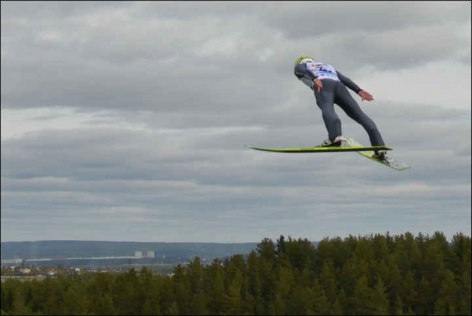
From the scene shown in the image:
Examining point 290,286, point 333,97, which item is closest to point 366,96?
point 333,97

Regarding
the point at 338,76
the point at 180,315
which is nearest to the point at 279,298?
the point at 180,315

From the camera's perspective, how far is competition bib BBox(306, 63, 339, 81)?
78.2 feet

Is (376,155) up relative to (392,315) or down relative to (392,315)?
up

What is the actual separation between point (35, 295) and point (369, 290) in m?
7.91

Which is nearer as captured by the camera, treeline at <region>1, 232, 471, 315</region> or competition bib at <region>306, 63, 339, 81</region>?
treeline at <region>1, 232, 471, 315</region>

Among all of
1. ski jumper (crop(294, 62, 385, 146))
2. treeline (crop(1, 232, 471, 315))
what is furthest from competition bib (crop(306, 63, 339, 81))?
treeline (crop(1, 232, 471, 315))

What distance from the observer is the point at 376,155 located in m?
24.1

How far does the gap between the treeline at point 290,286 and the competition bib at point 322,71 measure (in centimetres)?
447

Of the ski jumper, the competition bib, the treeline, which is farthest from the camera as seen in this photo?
the competition bib

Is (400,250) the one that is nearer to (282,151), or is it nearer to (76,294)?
(282,151)

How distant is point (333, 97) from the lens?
23.8 meters

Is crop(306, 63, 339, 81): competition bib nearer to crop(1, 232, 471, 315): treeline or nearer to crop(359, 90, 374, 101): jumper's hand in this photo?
crop(359, 90, 374, 101): jumper's hand

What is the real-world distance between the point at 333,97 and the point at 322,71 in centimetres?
78

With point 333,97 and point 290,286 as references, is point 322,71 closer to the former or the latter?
point 333,97
